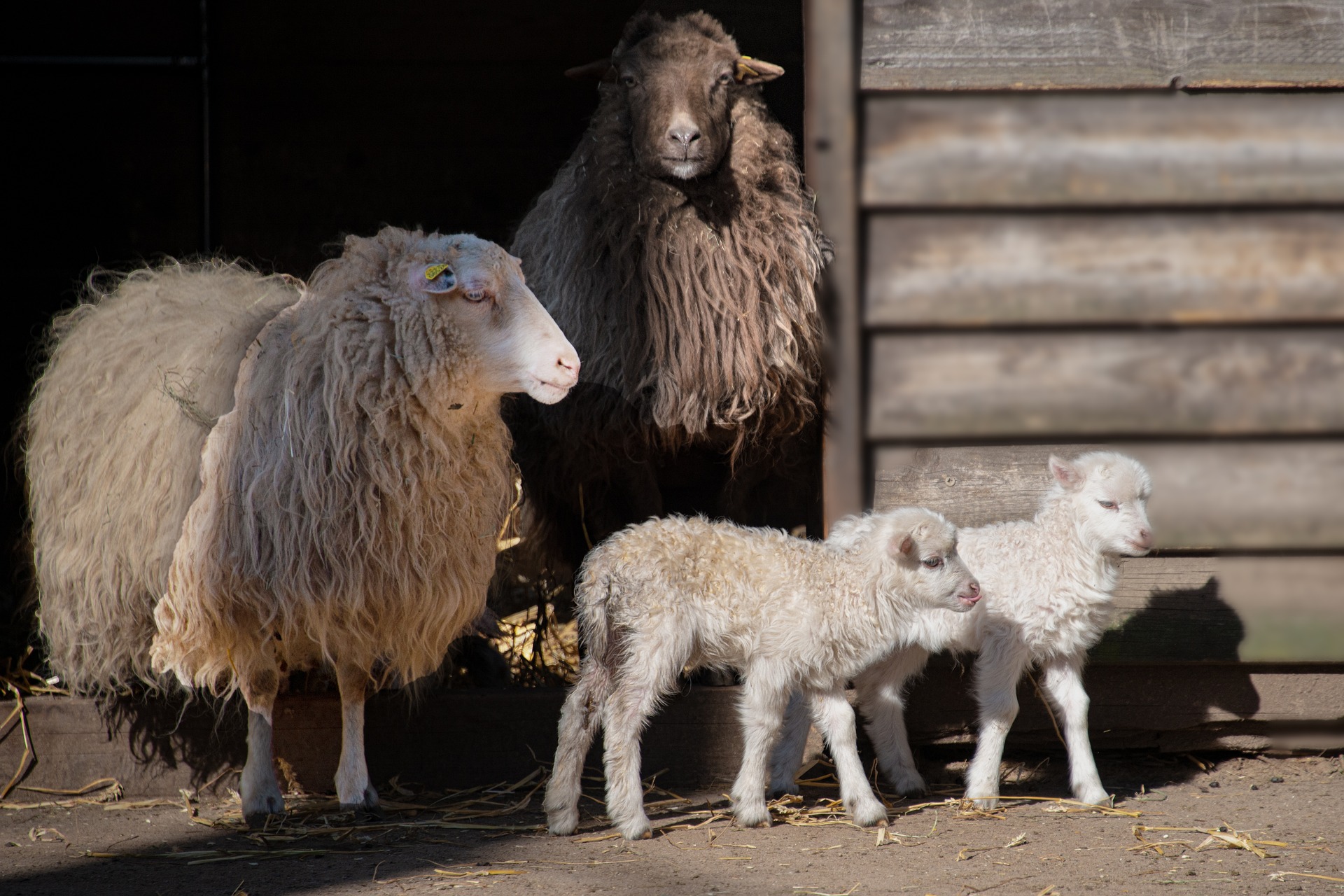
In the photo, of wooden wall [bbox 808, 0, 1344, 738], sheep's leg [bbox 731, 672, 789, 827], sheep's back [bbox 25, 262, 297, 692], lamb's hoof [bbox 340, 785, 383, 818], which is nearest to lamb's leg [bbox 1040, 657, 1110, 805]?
wooden wall [bbox 808, 0, 1344, 738]

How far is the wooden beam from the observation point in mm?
4195

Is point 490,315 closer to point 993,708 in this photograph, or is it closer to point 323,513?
point 323,513

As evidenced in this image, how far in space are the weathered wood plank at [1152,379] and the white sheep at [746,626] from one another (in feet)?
2.55

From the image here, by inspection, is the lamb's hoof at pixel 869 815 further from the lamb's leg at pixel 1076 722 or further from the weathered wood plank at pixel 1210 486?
the weathered wood plank at pixel 1210 486

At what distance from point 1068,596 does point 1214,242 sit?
4.48 ft

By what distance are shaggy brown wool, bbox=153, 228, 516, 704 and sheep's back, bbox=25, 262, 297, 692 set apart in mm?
261

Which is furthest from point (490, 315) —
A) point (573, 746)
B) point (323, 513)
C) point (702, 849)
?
point (702, 849)

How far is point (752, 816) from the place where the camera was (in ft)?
11.9

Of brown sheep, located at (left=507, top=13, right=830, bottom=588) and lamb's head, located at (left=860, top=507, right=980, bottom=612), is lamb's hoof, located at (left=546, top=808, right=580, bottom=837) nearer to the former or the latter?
lamb's head, located at (left=860, top=507, right=980, bottom=612)

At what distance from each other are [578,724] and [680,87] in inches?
85.4

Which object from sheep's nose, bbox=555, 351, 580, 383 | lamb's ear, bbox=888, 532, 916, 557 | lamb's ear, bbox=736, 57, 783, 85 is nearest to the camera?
sheep's nose, bbox=555, 351, 580, 383

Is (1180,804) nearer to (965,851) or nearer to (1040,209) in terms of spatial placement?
(965,851)

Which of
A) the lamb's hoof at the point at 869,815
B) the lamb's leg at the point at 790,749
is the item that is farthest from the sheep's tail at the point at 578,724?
the lamb's hoof at the point at 869,815

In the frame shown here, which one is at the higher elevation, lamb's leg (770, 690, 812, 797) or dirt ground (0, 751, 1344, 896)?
lamb's leg (770, 690, 812, 797)
